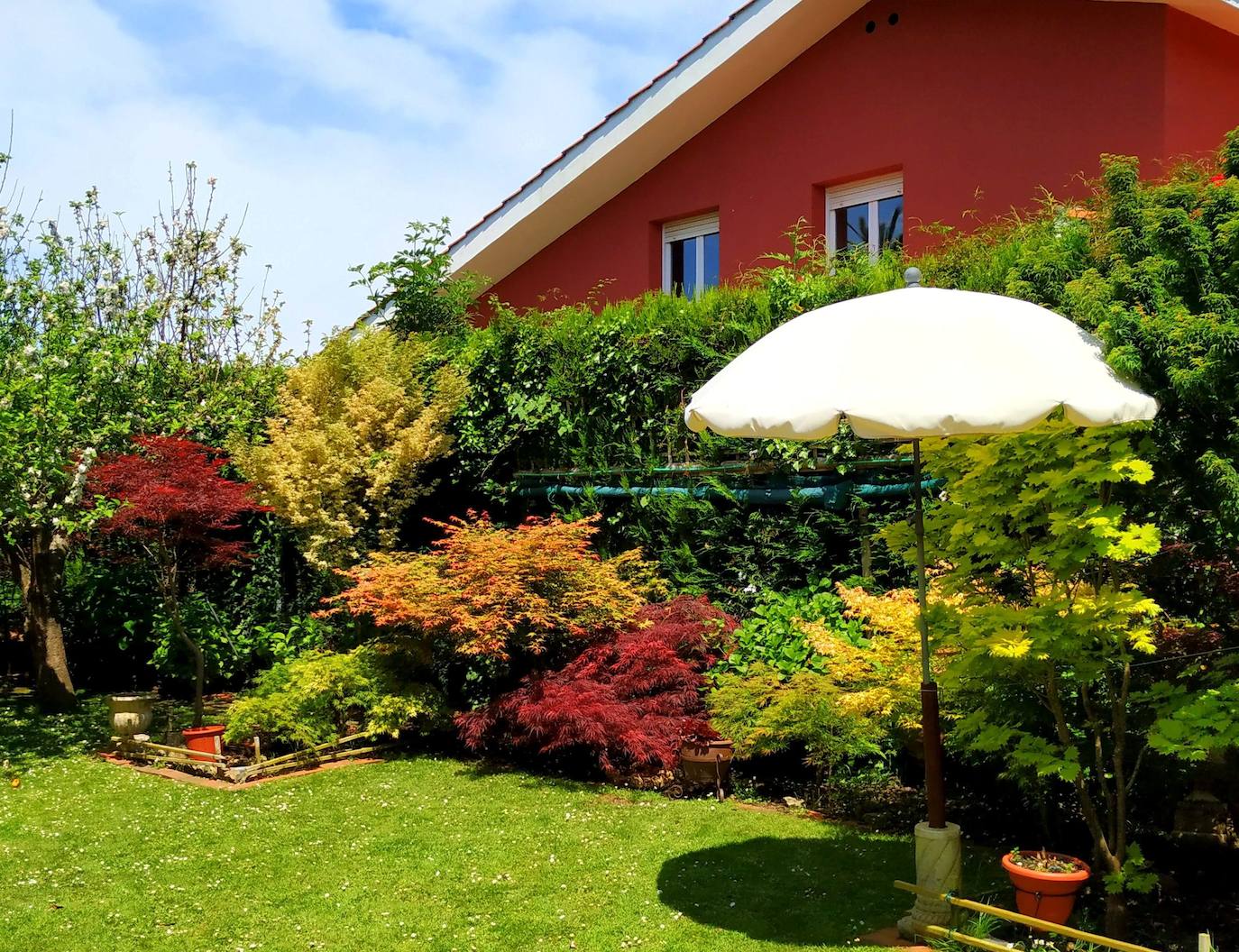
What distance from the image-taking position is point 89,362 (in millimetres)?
10859

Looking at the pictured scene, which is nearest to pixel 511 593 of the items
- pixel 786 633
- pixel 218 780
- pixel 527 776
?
pixel 527 776

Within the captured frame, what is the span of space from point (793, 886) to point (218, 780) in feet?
18.2

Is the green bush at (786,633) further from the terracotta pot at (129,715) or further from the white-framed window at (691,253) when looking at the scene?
the white-framed window at (691,253)

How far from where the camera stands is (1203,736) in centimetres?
464

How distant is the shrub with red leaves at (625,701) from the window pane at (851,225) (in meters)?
6.11

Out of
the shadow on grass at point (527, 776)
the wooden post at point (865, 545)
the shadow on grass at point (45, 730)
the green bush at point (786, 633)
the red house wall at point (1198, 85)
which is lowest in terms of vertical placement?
the shadow on grass at point (45, 730)

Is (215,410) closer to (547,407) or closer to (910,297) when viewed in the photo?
(547,407)

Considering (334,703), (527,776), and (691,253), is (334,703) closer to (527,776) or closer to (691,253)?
(527,776)

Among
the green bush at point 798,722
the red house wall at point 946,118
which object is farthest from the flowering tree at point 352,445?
the green bush at point 798,722

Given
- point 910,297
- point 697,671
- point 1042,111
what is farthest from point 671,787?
point 1042,111

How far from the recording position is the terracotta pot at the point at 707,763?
26.0ft

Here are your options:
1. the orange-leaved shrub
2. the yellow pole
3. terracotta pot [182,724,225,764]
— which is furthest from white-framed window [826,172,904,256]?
the yellow pole

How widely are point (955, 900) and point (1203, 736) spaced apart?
138 cm

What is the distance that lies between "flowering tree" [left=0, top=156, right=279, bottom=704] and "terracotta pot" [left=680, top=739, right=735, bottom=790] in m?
6.01
